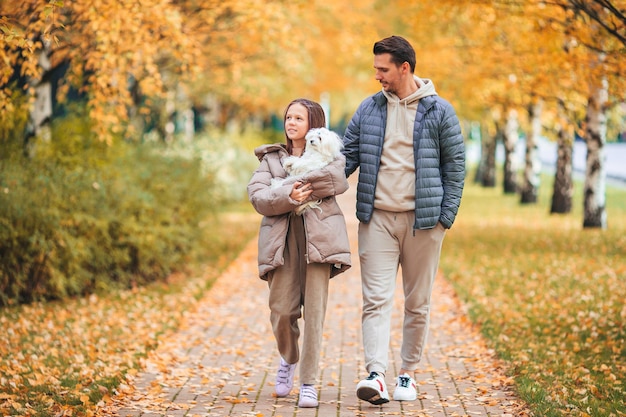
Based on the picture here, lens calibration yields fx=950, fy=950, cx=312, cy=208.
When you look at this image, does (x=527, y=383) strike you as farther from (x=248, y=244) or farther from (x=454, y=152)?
(x=248, y=244)

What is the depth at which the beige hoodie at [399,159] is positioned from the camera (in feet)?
18.4

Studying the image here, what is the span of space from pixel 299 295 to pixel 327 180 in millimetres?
752

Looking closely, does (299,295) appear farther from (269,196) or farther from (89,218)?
(89,218)

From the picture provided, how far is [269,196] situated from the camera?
5.46 meters

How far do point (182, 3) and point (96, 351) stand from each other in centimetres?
672

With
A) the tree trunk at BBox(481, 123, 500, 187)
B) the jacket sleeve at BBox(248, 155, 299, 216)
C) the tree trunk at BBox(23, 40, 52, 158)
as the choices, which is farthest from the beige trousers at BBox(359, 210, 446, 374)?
the tree trunk at BBox(481, 123, 500, 187)

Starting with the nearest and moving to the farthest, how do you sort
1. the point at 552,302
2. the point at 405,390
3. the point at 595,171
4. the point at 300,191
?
the point at 300,191
the point at 405,390
the point at 552,302
the point at 595,171

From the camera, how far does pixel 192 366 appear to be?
23.9 feet

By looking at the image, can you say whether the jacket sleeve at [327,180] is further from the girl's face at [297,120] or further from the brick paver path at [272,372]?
the brick paver path at [272,372]

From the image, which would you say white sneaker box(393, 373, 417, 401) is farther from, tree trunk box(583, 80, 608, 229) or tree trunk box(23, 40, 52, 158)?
tree trunk box(583, 80, 608, 229)

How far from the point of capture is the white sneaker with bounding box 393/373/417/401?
5930mm

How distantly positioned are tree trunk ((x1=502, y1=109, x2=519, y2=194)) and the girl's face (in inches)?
900

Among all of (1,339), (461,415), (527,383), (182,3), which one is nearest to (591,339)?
(527,383)

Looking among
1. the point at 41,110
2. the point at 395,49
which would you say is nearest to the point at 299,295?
the point at 395,49
